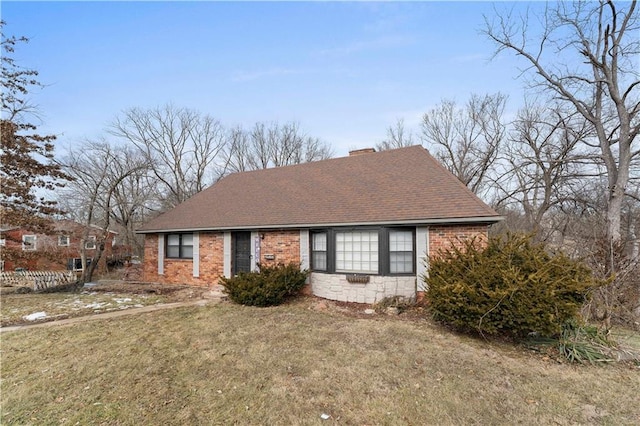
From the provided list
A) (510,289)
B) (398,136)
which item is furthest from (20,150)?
(398,136)

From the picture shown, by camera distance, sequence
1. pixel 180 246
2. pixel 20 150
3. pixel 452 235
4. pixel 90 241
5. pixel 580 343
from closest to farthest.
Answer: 1. pixel 580 343
2. pixel 452 235
3. pixel 20 150
4. pixel 180 246
5. pixel 90 241

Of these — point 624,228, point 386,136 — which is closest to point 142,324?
point 624,228

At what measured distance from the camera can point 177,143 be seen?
2845 centimetres

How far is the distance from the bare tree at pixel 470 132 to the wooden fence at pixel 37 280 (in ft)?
75.7

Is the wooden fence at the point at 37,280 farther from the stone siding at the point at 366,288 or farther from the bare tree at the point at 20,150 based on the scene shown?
the stone siding at the point at 366,288

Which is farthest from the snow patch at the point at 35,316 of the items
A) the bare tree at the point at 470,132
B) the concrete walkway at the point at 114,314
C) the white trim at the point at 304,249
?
the bare tree at the point at 470,132

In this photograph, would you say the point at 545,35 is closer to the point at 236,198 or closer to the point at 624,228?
the point at 624,228

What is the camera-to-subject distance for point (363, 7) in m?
10.0

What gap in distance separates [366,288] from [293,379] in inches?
194

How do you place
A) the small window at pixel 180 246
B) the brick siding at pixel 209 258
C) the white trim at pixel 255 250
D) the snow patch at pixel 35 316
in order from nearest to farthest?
the snow patch at pixel 35 316 → the brick siding at pixel 209 258 → the white trim at pixel 255 250 → the small window at pixel 180 246

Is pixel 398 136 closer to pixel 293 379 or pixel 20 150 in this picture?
pixel 20 150

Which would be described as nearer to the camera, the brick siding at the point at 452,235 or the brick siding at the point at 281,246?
the brick siding at the point at 452,235

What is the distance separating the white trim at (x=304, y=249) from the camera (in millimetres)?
10000

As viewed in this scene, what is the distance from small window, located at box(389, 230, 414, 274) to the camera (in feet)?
29.1
